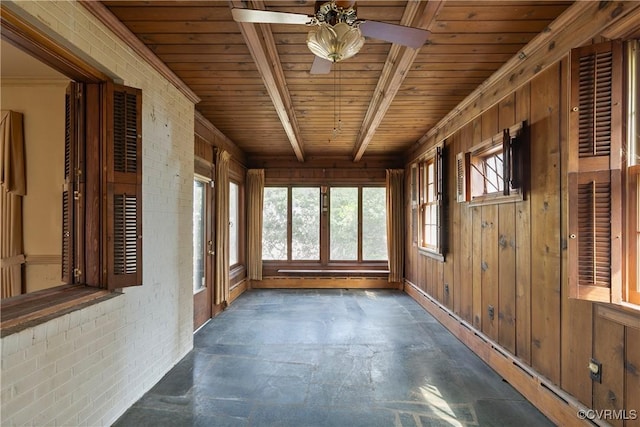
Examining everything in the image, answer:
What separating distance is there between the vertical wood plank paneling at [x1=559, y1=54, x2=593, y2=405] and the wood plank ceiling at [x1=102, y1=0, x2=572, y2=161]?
0.64m

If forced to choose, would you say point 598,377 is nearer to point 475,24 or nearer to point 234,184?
point 475,24

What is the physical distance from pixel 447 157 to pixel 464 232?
1.10 m

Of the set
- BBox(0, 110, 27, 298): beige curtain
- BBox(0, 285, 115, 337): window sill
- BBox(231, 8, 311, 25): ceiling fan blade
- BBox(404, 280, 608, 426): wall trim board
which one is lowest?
BBox(404, 280, 608, 426): wall trim board

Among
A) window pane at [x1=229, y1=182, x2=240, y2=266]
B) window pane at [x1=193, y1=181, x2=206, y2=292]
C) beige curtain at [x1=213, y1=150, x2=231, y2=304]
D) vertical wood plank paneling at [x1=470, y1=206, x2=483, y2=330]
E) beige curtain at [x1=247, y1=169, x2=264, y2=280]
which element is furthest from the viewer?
beige curtain at [x1=247, y1=169, x2=264, y2=280]

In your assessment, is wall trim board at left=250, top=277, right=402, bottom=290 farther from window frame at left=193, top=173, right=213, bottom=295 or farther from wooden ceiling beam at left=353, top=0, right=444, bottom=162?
wooden ceiling beam at left=353, top=0, right=444, bottom=162

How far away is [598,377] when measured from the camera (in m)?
1.80

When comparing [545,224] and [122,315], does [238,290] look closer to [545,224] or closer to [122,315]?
[122,315]

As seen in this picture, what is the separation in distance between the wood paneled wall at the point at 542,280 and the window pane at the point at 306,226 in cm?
345

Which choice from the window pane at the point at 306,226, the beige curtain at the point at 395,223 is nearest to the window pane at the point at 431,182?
the beige curtain at the point at 395,223

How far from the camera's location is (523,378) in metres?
2.43

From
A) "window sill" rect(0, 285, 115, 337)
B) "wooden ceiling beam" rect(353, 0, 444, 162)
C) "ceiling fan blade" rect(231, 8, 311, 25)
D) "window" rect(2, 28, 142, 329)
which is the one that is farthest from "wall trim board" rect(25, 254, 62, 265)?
"wooden ceiling beam" rect(353, 0, 444, 162)

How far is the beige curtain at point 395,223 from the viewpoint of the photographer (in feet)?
19.9

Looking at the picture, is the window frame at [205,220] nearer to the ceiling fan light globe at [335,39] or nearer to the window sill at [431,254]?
the ceiling fan light globe at [335,39]

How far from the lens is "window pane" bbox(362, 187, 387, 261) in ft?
21.0
